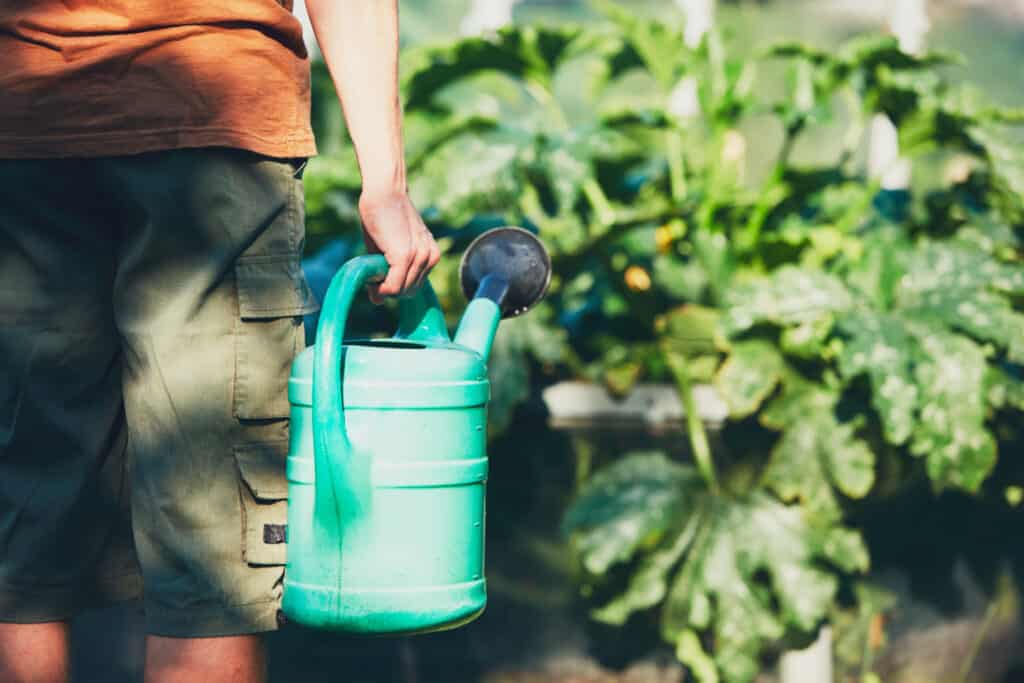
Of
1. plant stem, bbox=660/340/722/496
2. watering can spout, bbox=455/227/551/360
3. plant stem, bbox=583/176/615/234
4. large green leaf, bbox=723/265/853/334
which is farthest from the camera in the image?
plant stem, bbox=583/176/615/234

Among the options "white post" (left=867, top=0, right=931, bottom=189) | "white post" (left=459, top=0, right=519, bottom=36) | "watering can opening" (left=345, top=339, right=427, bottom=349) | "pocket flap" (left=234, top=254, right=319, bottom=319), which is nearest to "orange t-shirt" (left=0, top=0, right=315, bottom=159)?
"pocket flap" (left=234, top=254, right=319, bottom=319)

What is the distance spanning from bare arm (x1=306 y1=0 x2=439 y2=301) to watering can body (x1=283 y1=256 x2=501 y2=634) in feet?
0.14

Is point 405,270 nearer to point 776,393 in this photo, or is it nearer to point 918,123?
point 776,393

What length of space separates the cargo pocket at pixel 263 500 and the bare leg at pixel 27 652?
0.27 meters

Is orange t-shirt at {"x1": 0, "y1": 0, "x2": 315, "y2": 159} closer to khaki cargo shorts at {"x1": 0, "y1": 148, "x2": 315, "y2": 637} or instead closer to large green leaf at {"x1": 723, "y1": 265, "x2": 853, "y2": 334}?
khaki cargo shorts at {"x1": 0, "y1": 148, "x2": 315, "y2": 637}

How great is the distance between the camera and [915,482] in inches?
101

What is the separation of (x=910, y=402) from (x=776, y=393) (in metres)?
0.28

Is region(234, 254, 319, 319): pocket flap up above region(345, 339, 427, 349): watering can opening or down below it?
above

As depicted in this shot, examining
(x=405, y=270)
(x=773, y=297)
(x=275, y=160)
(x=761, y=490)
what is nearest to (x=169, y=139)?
(x=275, y=160)

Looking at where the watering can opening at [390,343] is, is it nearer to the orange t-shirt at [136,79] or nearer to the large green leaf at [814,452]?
the orange t-shirt at [136,79]

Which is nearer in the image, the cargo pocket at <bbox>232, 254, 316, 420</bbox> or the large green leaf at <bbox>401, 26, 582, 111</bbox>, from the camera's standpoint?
the cargo pocket at <bbox>232, 254, 316, 420</bbox>

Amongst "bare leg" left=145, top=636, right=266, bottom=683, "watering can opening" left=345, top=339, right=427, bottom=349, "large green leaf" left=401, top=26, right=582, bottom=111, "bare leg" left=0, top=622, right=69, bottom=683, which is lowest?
"bare leg" left=0, top=622, right=69, bottom=683

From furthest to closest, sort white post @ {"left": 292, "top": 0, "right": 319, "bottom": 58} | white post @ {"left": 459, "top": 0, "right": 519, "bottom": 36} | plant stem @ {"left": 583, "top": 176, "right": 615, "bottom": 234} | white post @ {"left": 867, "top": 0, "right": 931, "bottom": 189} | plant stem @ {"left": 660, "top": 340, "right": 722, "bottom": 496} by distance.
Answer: white post @ {"left": 867, "top": 0, "right": 931, "bottom": 189} < white post @ {"left": 459, "top": 0, "right": 519, "bottom": 36} < white post @ {"left": 292, "top": 0, "right": 319, "bottom": 58} < plant stem @ {"left": 583, "top": 176, "right": 615, "bottom": 234} < plant stem @ {"left": 660, "top": 340, "right": 722, "bottom": 496}

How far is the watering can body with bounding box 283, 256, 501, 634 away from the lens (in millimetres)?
1357
